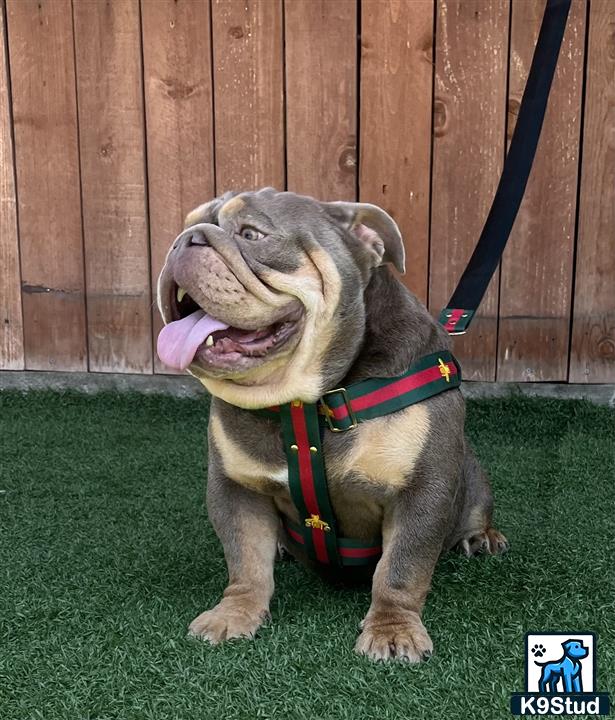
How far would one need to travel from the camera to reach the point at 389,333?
2.08m

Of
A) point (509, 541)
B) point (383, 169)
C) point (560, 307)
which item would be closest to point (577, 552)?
point (509, 541)

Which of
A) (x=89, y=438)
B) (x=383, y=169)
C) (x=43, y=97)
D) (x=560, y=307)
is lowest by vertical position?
(x=89, y=438)

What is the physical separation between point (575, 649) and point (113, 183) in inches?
125

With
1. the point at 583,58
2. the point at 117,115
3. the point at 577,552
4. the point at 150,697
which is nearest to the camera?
the point at 150,697

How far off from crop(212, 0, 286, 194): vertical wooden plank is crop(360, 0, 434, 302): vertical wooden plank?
40 cm

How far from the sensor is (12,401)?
169 inches

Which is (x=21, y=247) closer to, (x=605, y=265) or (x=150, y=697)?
(x=605, y=265)

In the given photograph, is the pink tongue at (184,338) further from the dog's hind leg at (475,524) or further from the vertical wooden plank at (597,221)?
the vertical wooden plank at (597,221)

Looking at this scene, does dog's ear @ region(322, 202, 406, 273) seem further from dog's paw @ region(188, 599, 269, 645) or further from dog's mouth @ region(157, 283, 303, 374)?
dog's paw @ region(188, 599, 269, 645)

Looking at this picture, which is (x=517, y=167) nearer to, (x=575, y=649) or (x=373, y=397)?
(x=373, y=397)

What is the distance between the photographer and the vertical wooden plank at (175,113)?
402 centimetres

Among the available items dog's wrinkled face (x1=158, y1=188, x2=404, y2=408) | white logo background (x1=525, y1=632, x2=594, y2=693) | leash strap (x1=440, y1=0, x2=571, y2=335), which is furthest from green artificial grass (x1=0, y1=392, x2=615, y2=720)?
leash strap (x1=440, y1=0, x2=571, y2=335)

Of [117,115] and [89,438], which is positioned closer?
[89,438]

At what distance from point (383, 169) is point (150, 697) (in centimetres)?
280
